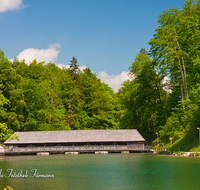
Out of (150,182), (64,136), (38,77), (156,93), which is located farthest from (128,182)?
(38,77)

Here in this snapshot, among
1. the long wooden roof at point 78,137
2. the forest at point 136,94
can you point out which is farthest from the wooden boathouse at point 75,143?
the forest at point 136,94

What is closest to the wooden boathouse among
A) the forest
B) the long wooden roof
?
the long wooden roof

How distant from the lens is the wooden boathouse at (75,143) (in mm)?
43844

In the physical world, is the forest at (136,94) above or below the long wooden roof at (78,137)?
above

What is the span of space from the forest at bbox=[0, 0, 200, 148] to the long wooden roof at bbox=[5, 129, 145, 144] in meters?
3.52

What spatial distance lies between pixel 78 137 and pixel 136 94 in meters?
14.6

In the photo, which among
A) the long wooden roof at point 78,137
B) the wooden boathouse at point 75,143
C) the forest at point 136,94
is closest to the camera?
the forest at point 136,94

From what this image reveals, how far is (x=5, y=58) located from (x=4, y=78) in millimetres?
6343

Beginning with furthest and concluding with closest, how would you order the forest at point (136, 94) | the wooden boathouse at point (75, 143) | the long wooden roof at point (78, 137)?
the long wooden roof at point (78, 137)
the wooden boathouse at point (75, 143)
the forest at point (136, 94)

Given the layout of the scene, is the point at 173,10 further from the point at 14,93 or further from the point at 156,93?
the point at 14,93

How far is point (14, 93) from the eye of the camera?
47719mm

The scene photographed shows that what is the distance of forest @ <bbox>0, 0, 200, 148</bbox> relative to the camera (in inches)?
1462

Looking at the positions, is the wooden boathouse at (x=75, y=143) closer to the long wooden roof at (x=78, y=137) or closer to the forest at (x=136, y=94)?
the long wooden roof at (x=78, y=137)

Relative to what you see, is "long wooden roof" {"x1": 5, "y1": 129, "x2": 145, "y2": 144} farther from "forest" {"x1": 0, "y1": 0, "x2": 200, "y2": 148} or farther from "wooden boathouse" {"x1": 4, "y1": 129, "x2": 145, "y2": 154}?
"forest" {"x1": 0, "y1": 0, "x2": 200, "y2": 148}
